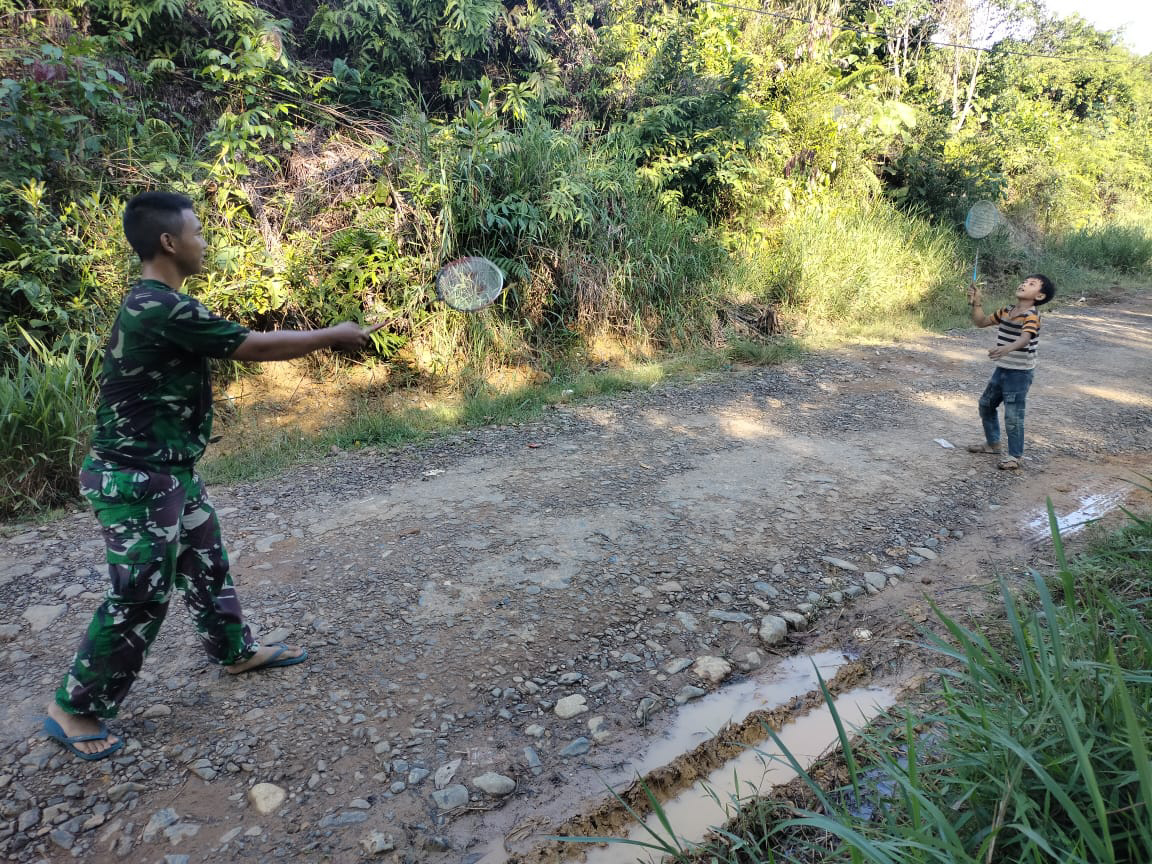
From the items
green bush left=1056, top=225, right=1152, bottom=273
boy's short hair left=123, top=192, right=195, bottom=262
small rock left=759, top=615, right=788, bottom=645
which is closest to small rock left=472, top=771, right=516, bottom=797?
small rock left=759, top=615, right=788, bottom=645

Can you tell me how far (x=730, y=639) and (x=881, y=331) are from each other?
708 centimetres

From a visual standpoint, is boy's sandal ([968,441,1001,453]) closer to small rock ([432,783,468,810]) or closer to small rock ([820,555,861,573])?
small rock ([820,555,861,573])

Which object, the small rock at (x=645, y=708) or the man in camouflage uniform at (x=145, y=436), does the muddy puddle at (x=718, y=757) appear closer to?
the small rock at (x=645, y=708)

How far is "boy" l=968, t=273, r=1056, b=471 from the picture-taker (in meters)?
4.82

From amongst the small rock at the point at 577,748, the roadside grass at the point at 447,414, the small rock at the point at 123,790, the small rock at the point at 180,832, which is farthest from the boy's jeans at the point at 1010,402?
the small rock at the point at 123,790

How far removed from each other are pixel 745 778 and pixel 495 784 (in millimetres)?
796

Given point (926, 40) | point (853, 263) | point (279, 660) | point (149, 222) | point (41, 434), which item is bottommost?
point (279, 660)

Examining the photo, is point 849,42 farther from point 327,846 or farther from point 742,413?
point 327,846

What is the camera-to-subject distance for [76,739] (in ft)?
7.61

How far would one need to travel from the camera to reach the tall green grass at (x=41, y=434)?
13.9 feet

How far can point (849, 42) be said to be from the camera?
39.0 feet

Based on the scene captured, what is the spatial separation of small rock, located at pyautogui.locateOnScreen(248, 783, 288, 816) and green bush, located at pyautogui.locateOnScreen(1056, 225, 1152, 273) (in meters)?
17.1

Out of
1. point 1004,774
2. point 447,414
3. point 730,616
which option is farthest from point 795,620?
point 447,414

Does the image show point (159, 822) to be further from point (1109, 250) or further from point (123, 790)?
point (1109, 250)
